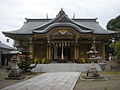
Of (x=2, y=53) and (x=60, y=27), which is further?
(x=2, y=53)

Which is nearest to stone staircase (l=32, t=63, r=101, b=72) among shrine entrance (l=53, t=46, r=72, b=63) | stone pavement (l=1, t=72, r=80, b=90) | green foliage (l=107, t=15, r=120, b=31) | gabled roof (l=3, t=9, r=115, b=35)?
gabled roof (l=3, t=9, r=115, b=35)

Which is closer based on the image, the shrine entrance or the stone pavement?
the stone pavement

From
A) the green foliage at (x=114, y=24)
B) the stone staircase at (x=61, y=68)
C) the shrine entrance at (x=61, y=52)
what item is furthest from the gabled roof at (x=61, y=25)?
the stone staircase at (x=61, y=68)

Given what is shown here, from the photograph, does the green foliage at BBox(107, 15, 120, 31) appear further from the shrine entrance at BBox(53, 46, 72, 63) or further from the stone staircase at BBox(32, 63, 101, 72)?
the stone staircase at BBox(32, 63, 101, 72)

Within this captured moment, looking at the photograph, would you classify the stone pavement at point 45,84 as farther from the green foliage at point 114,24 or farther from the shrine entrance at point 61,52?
the green foliage at point 114,24

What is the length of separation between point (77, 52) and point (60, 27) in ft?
15.4

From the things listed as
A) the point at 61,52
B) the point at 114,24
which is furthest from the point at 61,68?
the point at 114,24

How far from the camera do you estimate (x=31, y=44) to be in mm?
32375

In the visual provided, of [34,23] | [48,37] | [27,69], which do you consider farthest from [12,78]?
[34,23]

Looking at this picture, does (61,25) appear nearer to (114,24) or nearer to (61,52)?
(61,52)

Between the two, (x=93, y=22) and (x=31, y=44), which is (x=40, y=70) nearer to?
(x=31, y=44)

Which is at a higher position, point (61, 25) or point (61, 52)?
point (61, 25)

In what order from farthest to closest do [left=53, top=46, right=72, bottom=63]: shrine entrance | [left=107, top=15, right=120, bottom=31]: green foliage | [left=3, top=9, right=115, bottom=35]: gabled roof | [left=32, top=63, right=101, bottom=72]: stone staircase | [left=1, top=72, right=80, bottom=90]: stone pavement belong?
[left=107, top=15, right=120, bottom=31]: green foliage < [left=53, top=46, right=72, bottom=63]: shrine entrance < [left=3, top=9, right=115, bottom=35]: gabled roof < [left=32, top=63, right=101, bottom=72]: stone staircase < [left=1, top=72, right=80, bottom=90]: stone pavement

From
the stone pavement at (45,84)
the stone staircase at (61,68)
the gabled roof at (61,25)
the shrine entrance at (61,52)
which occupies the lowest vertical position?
the stone pavement at (45,84)
